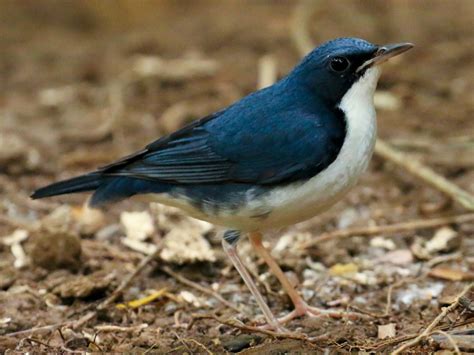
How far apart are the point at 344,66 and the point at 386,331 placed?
1.50 m

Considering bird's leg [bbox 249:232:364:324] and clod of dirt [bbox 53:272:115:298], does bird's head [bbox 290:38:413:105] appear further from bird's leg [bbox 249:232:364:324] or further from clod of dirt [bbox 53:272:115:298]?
clod of dirt [bbox 53:272:115:298]

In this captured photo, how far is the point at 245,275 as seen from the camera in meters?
5.18

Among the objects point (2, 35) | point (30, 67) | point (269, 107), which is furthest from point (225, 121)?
point (2, 35)

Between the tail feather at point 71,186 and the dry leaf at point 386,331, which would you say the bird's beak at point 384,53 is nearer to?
the dry leaf at point 386,331

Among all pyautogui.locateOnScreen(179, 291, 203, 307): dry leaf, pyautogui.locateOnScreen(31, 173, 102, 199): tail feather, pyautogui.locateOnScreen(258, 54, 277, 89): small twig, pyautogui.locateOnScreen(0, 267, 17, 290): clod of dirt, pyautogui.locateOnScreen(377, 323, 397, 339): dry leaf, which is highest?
pyautogui.locateOnScreen(31, 173, 102, 199): tail feather

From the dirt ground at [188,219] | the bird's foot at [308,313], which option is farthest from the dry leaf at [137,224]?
the bird's foot at [308,313]

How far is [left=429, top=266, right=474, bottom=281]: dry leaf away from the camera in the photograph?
5539 mm

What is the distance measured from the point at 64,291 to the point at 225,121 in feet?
4.66

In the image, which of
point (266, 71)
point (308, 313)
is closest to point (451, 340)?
point (308, 313)

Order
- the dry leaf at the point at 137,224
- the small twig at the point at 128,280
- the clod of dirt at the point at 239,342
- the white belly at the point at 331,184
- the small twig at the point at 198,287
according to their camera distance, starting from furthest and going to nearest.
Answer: the dry leaf at the point at 137,224 → the small twig at the point at 198,287 → the small twig at the point at 128,280 → the white belly at the point at 331,184 → the clod of dirt at the point at 239,342

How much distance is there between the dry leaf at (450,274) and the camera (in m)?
5.54

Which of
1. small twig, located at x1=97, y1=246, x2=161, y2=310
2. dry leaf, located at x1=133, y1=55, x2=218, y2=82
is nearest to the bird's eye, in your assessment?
small twig, located at x1=97, y1=246, x2=161, y2=310

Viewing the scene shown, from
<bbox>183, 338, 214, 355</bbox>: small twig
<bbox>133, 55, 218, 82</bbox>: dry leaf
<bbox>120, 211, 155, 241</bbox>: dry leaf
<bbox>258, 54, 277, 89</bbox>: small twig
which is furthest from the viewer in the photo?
<bbox>133, 55, 218, 82</bbox>: dry leaf

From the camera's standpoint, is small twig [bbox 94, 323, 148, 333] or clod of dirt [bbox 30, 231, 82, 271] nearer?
small twig [bbox 94, 323, 148, 333]
